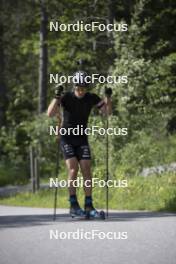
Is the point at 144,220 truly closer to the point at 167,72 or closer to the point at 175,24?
the point at 167,72

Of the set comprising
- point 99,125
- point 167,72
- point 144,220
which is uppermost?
point 167,72

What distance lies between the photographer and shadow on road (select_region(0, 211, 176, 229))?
1234 centimetres

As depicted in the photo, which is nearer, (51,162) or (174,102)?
(174,102)

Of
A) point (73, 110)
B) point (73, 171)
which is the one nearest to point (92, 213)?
point (73, 171)

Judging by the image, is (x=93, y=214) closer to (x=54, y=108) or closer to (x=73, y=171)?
(x=73, y=171)

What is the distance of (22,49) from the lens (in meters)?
34.7

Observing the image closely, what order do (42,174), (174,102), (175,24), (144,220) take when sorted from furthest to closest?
(42,174) → (175,24) → (174,102) → (144,220)

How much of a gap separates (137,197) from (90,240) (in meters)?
5.70

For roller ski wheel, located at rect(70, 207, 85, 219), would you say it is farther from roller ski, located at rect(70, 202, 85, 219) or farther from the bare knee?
the bare knee

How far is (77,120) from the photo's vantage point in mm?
12242

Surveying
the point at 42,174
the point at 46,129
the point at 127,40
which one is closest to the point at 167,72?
the point at 127,40

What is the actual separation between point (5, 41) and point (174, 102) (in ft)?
40.8

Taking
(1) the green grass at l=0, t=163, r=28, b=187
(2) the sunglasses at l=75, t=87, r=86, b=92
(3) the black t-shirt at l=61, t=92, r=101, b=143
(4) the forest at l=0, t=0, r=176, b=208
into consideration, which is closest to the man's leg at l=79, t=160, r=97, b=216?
(3) the black t-shirt at l=61, t=92, r=101, b=143

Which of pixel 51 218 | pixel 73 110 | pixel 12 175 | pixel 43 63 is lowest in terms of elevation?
pixel 51 218
